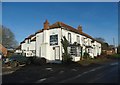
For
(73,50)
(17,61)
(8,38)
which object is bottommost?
(17,61)

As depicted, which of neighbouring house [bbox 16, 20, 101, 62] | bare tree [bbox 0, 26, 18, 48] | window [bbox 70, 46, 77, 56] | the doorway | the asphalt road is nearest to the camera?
the asphalt road

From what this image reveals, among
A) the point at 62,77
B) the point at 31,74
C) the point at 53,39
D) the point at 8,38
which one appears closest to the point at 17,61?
the point at 53,39

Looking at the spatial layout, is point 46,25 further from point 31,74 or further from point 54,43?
point 31,74

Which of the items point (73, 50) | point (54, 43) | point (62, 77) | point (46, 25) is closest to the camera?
point (62, 77)

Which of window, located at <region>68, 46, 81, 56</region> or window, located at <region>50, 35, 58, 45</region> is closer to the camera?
window, located at <region>50, 35, 58, 45</region>

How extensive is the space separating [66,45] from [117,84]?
1917 cm

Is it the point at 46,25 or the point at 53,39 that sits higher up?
the point at 46,25

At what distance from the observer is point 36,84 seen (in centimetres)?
1191

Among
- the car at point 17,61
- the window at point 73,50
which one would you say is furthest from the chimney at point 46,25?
the car at point 17,61

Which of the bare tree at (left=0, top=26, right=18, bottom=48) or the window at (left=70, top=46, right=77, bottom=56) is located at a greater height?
the bare tree at (left=0, top=26, right=18, bottom=48)

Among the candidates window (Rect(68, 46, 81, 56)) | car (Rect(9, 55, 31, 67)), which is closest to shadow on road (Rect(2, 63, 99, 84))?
car (Rect(9, 55, 31, 67))

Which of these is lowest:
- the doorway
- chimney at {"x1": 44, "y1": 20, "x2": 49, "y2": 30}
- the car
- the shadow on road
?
the shadow on road

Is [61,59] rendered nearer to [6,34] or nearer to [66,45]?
[66,45]

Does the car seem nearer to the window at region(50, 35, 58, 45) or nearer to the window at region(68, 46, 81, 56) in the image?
the window at region(50, 35, 58, 45)
